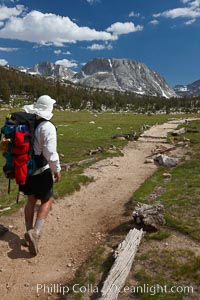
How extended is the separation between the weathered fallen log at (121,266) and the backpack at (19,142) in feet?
10.4

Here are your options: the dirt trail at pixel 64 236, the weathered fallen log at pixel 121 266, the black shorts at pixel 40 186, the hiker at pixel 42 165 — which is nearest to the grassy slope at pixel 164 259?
the weathered fallen log at pixel 121 266

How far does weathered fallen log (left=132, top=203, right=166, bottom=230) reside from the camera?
985cm

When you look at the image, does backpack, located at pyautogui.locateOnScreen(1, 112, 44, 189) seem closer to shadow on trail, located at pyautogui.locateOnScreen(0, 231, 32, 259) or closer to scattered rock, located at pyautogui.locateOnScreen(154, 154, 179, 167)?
shadow on trail, located at pyautogui.locateOnScreen(0, 231, 32, 259)

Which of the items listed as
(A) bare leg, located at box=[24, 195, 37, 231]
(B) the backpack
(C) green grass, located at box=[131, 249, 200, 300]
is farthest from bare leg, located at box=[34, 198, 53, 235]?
(C) green grass, located at box=[131, 249, 200, 300]

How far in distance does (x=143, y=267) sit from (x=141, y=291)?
1007 mm

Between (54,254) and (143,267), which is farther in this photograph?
(54,254)

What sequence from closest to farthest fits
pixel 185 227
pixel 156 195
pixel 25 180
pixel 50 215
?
pixel 25 180 < pixel 185 227 < pixel 50 215 < pixel 156 195

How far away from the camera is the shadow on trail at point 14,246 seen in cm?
869

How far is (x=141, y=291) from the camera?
22.7 ft

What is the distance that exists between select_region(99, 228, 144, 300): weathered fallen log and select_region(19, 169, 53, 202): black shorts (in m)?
2.53

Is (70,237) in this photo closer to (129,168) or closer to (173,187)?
(173,187)

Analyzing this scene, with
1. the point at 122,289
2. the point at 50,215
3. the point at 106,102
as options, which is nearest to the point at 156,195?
the point at 50,215

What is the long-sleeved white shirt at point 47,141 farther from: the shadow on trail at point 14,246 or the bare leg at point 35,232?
the shadow on trail at point 14,246

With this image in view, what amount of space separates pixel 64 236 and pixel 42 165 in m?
3.00
